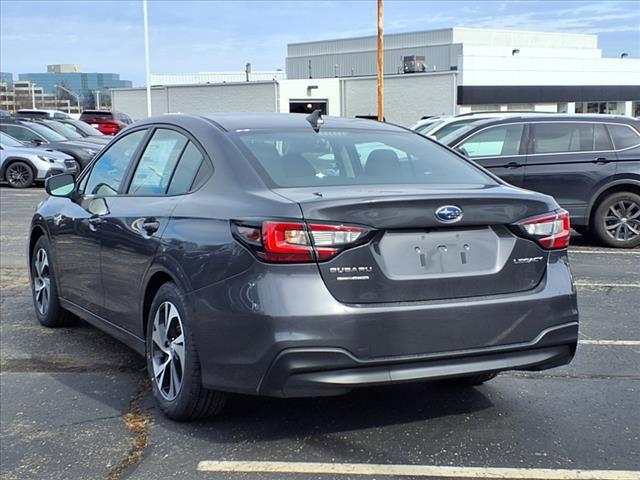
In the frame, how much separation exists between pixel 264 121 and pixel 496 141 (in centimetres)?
645

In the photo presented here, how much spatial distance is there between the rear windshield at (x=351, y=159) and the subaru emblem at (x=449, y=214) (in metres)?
0.41

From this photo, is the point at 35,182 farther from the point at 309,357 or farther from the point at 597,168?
the point at 309,357

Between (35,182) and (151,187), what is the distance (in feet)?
53.9

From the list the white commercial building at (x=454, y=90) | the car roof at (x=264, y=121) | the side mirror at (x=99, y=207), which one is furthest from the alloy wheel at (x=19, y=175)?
the white commercial building at (x=454, y=90)

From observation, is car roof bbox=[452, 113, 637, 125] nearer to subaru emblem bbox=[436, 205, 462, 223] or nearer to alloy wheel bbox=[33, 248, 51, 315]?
alloy wheel bbox=[33, 248, 51, 315]

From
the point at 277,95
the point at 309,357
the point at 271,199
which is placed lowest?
the point at 309,357

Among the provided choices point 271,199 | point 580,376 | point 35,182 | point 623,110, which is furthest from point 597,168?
point 623,110

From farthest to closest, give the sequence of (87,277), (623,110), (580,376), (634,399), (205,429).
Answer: (623,110), (87,277), (580,376), (634,399), (205,429)

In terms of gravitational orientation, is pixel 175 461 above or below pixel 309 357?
below

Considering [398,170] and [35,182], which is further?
[35,182]

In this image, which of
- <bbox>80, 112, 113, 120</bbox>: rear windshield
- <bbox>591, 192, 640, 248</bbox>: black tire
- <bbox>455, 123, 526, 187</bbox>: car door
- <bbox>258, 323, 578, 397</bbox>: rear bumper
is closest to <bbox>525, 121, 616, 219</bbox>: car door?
<bbox>455, 123, 526, 187</bbox>: car door

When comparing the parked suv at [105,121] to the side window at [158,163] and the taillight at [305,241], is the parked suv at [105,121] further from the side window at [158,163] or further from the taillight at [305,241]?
the taillight at [305,241]

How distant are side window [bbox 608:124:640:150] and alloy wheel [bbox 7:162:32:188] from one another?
13872mm

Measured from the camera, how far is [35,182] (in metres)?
19.9
